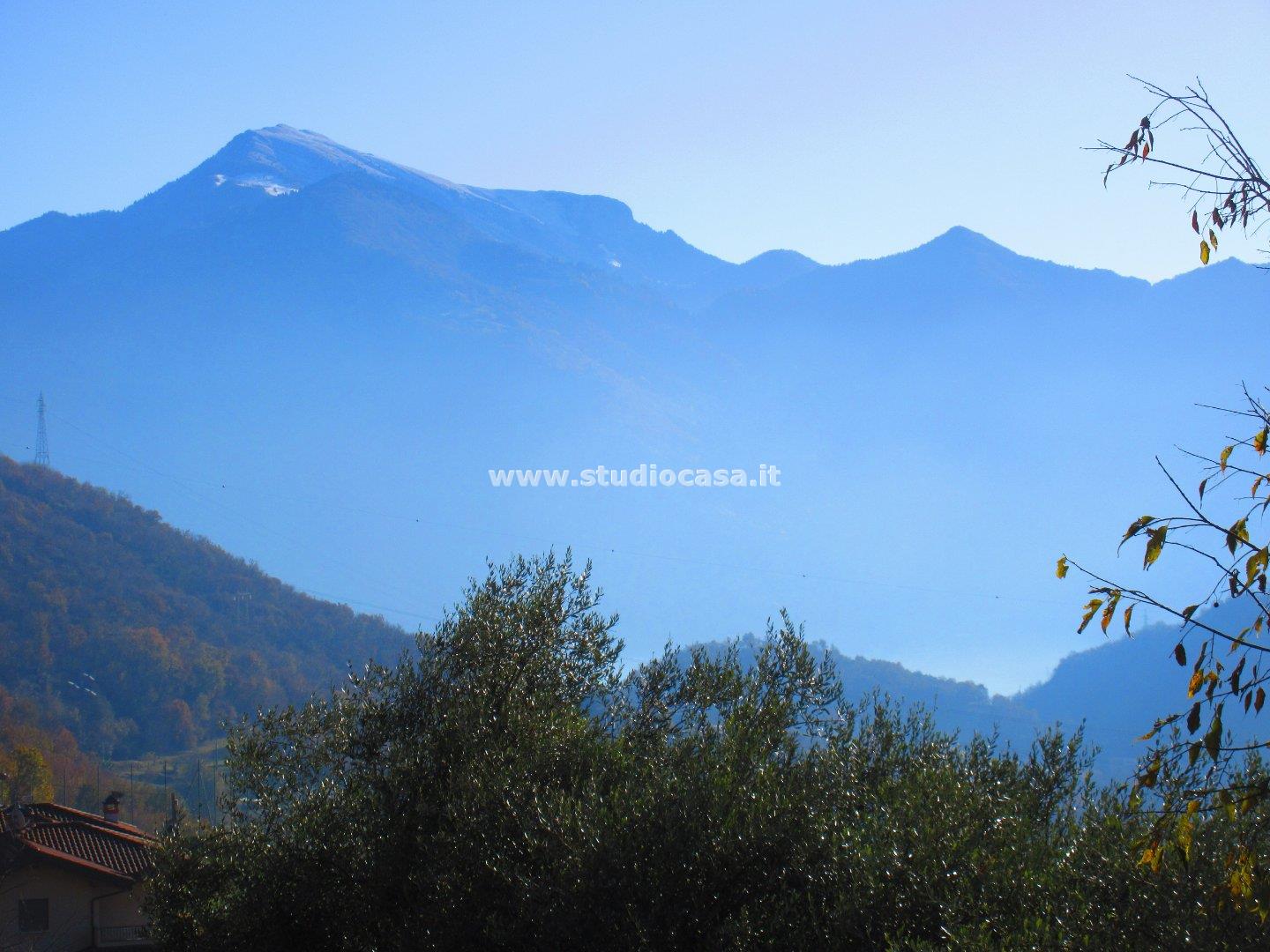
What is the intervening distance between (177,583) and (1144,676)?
89.7 metres

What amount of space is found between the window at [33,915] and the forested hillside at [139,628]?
174 ft

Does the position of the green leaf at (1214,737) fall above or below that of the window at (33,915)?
above

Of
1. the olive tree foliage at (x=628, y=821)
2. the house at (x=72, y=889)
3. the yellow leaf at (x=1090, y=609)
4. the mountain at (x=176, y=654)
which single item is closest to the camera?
the yellow leaf at (x=1090, y=609)

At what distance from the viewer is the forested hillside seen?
8456 cm

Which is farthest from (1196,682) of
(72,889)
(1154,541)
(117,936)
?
(117,936)

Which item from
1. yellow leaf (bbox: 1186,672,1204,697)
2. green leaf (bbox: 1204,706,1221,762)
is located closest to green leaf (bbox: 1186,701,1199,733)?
green leaf (bbox: 1204,706,1221,762)

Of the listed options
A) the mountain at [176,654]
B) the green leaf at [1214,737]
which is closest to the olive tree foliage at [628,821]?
the green leaf at [1214,737]

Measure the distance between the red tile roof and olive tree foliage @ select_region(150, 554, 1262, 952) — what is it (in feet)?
49.4

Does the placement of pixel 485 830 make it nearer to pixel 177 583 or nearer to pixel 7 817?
pixel 7 817

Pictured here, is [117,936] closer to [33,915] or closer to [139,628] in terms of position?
[33,915]

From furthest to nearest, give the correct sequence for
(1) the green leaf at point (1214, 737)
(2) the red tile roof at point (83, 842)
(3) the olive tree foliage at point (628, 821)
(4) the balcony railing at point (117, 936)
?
(4) the balcony railing at point (117, 936)
(2) the red tile roof at point (83, 842)
(3) the olive tree foliage at point (628, 821)
(1) the green leaf at point (1214, 737)

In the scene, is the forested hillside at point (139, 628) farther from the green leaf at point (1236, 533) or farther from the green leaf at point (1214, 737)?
the green leaf at point (1214, 737)

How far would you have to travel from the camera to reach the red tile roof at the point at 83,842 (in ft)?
88.8

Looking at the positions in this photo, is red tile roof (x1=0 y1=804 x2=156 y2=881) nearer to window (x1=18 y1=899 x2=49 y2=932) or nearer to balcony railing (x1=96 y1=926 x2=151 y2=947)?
window (x1=18 y1=899 x2=49 y2=932)
